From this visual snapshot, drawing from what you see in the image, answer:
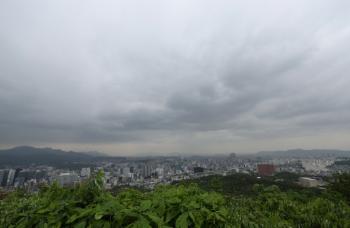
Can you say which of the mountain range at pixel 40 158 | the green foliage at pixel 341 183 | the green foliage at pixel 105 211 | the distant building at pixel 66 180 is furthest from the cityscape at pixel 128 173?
the mountain range at pixel 40 158

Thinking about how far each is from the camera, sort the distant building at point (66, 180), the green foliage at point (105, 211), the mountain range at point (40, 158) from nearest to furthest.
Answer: the green foliage at point (105, 211)
the distant building at point (66, 180)
the mountain range at point (40, 158)

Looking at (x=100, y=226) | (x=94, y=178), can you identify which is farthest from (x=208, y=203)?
(x=94, y=178)

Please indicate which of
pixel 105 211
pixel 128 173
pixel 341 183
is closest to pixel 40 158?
pixel 128 173

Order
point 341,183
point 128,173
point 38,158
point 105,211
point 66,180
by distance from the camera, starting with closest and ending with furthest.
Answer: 1. point 105,211
2. point 66,180
3. point 341,183
4. point 128,173
5. point 38,158

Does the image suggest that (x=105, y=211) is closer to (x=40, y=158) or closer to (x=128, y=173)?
(x=128, y=173)

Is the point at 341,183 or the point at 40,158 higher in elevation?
the point at 40,158

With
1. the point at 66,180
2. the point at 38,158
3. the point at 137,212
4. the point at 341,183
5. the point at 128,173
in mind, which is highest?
the point at 38,158

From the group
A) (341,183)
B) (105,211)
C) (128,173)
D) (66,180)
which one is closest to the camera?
(105,211)

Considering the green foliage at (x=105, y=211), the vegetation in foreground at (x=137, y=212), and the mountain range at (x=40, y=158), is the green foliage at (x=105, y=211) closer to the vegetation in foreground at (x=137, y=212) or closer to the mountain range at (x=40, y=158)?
the vegetation in foreground at (x=137, y=212)

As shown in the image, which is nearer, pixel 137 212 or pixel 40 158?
pixel 137 212

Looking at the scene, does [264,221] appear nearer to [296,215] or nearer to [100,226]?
[296,215]

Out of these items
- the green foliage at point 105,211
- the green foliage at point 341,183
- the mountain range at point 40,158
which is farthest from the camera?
the mountain range at point 40,158
